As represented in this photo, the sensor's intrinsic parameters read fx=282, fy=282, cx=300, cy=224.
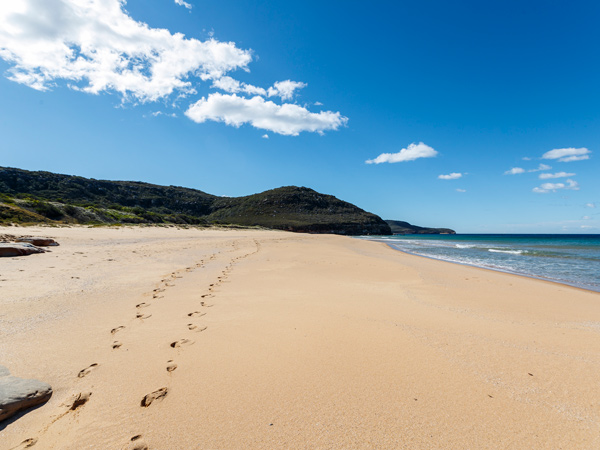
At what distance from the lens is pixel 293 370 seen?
2.79m

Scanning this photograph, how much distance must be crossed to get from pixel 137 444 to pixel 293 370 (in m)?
1.38

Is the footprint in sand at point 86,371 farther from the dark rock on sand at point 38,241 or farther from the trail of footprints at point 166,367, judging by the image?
the dark rock on sand at point 38,241

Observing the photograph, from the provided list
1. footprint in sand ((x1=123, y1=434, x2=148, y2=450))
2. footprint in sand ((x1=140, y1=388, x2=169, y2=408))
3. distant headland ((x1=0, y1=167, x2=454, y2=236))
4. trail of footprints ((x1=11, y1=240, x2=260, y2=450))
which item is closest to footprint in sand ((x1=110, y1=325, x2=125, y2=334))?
trail of footprints ((x1=11, y1=240, x2=260, y2=450))

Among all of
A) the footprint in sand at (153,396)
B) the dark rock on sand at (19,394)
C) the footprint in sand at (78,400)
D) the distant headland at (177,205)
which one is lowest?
the footprint in sand at (78,400)

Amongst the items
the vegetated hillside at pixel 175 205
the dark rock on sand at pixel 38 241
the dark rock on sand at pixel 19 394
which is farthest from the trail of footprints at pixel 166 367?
the vegetated hillside at pixel 175 205

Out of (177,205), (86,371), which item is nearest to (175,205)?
(177,205)

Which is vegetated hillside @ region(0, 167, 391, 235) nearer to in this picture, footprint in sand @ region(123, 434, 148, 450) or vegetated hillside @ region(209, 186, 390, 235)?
vegetated hillside @ region(209, 186, 390, 235)

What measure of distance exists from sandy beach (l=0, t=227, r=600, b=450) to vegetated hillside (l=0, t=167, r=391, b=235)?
34.0 metres

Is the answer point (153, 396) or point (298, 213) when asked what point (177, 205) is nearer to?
point (298, 213)

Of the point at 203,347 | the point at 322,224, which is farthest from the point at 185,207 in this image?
the point at 203,347

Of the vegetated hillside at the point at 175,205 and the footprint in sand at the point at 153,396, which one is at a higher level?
the vegetated hillside at the point at 175,205

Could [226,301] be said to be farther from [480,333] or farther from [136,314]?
[480,333]

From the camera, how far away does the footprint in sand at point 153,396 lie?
2.24m

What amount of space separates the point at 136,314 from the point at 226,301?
1469mm
